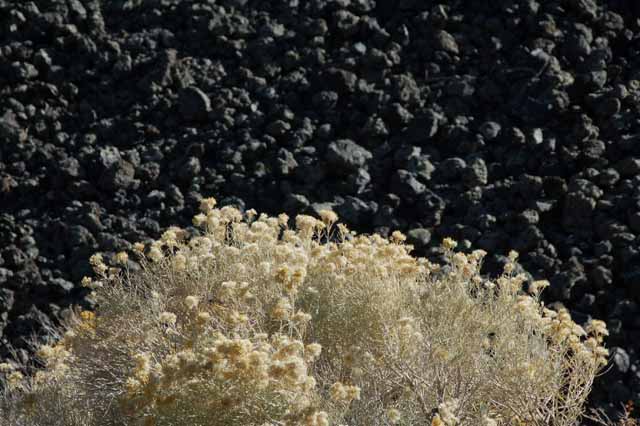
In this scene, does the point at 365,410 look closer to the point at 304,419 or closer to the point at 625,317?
the point at 304,419

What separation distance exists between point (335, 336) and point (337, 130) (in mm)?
3167

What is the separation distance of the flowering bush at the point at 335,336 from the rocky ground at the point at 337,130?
1.47 m

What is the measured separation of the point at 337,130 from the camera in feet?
23.4

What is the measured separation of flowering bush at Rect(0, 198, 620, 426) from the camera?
376cm

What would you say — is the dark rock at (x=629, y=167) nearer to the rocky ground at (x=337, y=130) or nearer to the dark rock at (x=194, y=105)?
the rocky ground at (x=337, y=130)

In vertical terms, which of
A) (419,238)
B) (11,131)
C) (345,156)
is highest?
(11,131)

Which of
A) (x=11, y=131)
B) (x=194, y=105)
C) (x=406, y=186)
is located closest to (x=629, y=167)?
(x=406, y=186)

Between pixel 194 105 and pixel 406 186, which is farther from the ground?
pixel 194 105

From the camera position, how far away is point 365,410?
3.75m

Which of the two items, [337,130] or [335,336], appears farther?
[337,130]

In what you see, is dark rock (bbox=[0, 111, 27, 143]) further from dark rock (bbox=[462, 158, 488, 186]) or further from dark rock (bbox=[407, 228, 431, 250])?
dark rock (bbox=[462, 158, 488, 186])

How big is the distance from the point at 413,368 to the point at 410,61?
4144 millimetres

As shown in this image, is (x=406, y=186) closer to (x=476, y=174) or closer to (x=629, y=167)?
(x=476, y=174)

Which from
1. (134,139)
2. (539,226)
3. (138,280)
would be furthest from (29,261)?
(539,226)
